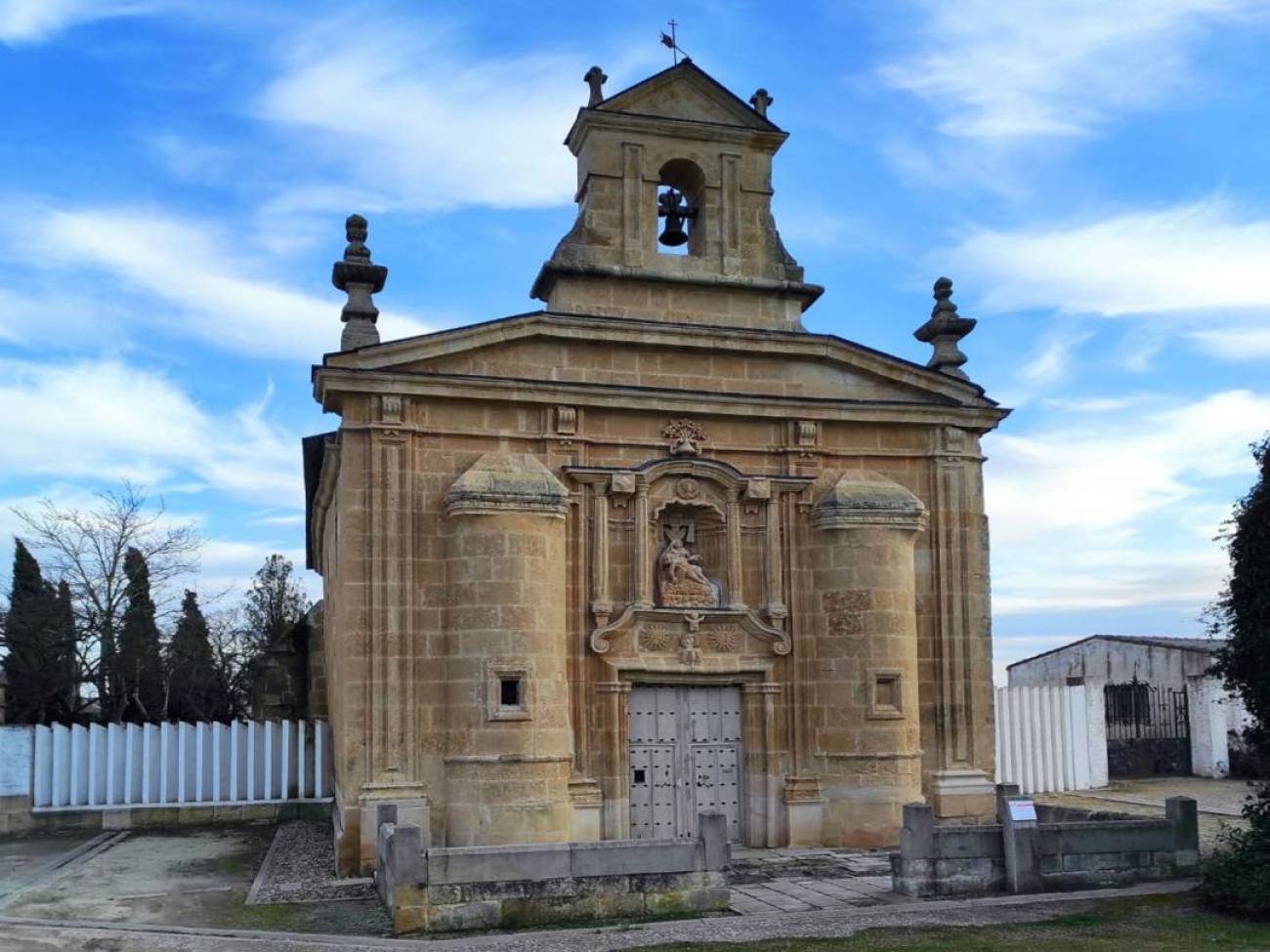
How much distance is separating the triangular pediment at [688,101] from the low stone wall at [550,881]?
10854 millimetres

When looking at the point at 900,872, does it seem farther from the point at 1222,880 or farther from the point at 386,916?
the point at 386,916

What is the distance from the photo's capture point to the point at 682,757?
1700cm

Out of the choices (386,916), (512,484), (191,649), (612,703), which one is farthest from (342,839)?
(191,649)

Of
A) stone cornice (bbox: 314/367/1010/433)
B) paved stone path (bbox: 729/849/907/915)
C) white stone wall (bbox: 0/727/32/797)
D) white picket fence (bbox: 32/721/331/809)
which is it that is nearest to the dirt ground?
white stone wall (bbox: 0/727/32/797)

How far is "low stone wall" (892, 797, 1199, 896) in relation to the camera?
13.2m

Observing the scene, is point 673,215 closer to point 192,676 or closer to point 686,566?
point 686,566

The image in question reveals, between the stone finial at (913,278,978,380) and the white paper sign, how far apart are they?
25.0 ft

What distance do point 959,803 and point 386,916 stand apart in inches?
342

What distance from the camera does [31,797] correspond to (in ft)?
64.6

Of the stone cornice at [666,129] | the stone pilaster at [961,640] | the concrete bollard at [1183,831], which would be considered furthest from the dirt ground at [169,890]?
the stone cornice at [666,129]

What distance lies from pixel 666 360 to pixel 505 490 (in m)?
3.49

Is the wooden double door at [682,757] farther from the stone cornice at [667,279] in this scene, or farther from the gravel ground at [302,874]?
the stone cornice at [667,279]

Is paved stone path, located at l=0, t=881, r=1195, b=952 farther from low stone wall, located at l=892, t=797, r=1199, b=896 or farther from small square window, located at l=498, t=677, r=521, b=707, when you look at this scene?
small square window, located at l=498, t=677, r=521, b=707

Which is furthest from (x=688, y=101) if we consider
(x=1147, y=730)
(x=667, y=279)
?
(x=1147, y=730)
